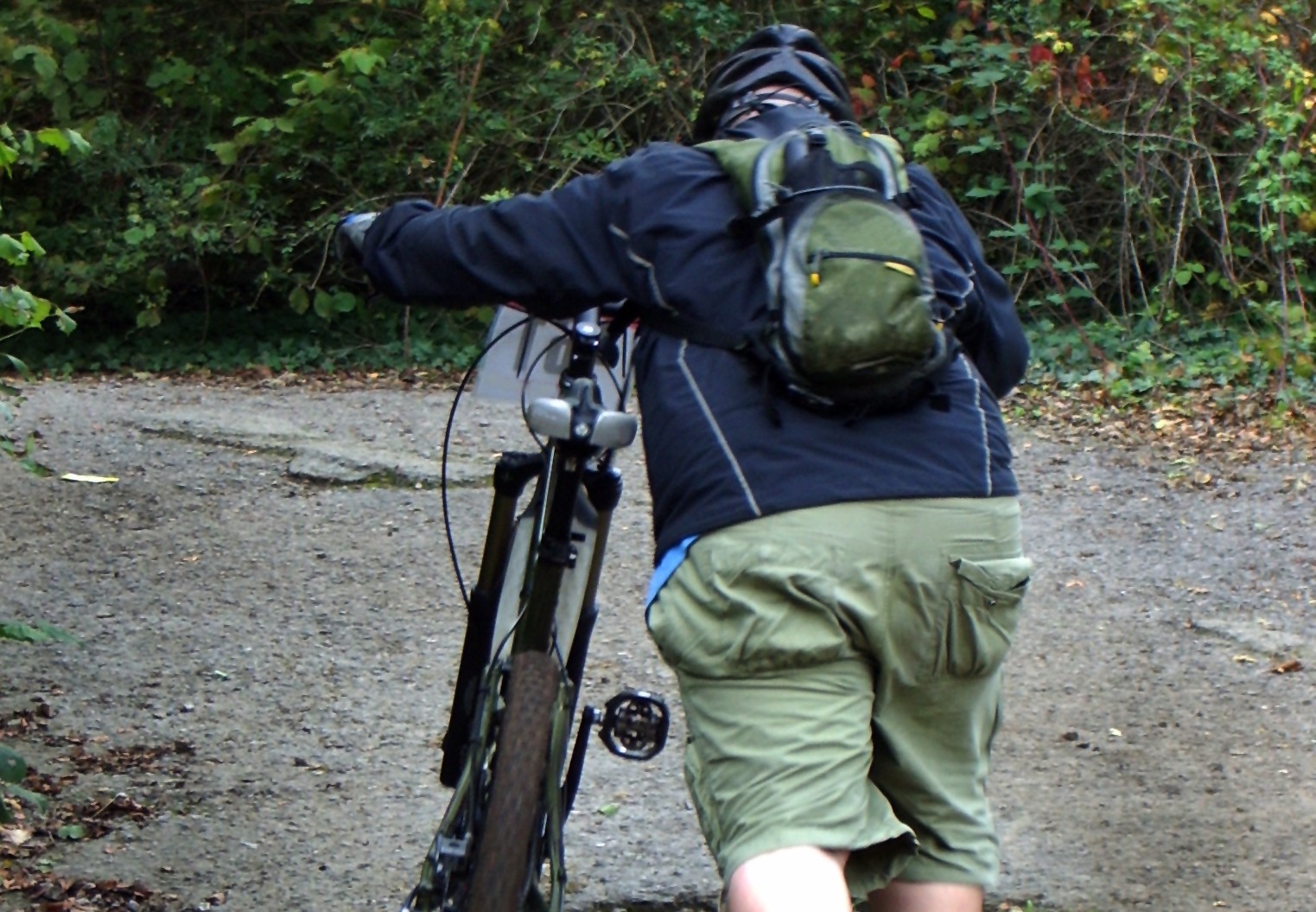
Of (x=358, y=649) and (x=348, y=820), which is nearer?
(x=348, y=820)

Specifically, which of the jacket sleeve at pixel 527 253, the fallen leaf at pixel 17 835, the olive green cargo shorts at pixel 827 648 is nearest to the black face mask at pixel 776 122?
the jacket sleeve at pixel 527 253

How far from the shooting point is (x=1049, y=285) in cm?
1026

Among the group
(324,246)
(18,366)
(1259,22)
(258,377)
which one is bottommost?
(258,377)

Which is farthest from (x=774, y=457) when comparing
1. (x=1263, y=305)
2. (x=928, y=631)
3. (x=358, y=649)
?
(x=1263, y=305)

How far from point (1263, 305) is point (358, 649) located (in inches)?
230

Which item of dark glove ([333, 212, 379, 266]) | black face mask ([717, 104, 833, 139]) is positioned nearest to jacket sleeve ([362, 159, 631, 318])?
dark glove ([333, 212, 379, 266])

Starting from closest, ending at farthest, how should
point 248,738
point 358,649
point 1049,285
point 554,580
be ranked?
point 554,580, point 248,738, point 358,649, point 1049,285

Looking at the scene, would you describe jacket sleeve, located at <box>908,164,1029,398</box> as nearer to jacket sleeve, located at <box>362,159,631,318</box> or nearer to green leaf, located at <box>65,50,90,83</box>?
jacket sleeve, located at <box>362,159,631,318</box>

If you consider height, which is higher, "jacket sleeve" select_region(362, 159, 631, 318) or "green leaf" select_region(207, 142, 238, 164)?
Answer: "jacket sleeve" select_region(362, 159, 631, 318)

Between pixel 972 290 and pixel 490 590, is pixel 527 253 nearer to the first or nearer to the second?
pixel 972 290

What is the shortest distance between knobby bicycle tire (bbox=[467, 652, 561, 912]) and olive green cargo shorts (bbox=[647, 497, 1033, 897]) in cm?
31

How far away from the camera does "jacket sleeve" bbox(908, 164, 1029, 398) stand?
2656 mm

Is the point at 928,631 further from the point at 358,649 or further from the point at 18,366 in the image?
the point at 358,649

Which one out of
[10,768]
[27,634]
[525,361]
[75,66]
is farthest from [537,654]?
[75,66]
